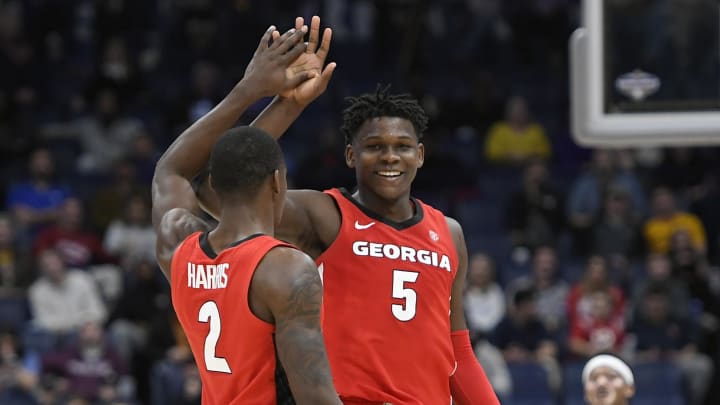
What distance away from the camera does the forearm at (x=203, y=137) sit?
5172 mm

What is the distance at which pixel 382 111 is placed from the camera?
5383 millimetres

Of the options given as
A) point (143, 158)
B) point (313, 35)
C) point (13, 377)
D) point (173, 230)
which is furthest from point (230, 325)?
point (143, 158)

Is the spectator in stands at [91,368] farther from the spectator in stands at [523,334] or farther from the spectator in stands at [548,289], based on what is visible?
the spectator in stands at [548,289]

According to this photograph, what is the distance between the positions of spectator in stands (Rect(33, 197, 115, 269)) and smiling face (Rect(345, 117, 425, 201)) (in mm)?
8998

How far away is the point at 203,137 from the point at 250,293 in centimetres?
→ 105

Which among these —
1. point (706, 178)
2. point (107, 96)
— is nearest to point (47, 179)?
point (107, 96)

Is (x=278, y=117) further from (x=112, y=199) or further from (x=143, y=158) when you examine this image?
(x=143, y=158)

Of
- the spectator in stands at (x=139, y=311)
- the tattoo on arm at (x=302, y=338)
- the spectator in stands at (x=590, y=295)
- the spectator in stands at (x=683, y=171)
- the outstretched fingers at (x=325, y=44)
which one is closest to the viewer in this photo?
the tattoo on arm at (x=302, y=338)

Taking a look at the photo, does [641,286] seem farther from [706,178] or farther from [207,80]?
[207,80]

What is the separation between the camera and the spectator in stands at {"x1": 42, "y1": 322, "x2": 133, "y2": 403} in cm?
1213

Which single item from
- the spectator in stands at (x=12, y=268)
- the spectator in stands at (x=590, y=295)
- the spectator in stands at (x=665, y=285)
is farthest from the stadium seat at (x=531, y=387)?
the spectator in stands at (x=12, y=268)

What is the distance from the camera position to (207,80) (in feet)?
56.5

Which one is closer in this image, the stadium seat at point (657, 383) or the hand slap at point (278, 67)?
the hand slap at point (278, 67)

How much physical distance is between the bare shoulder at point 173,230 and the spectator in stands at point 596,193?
10.1 meters
